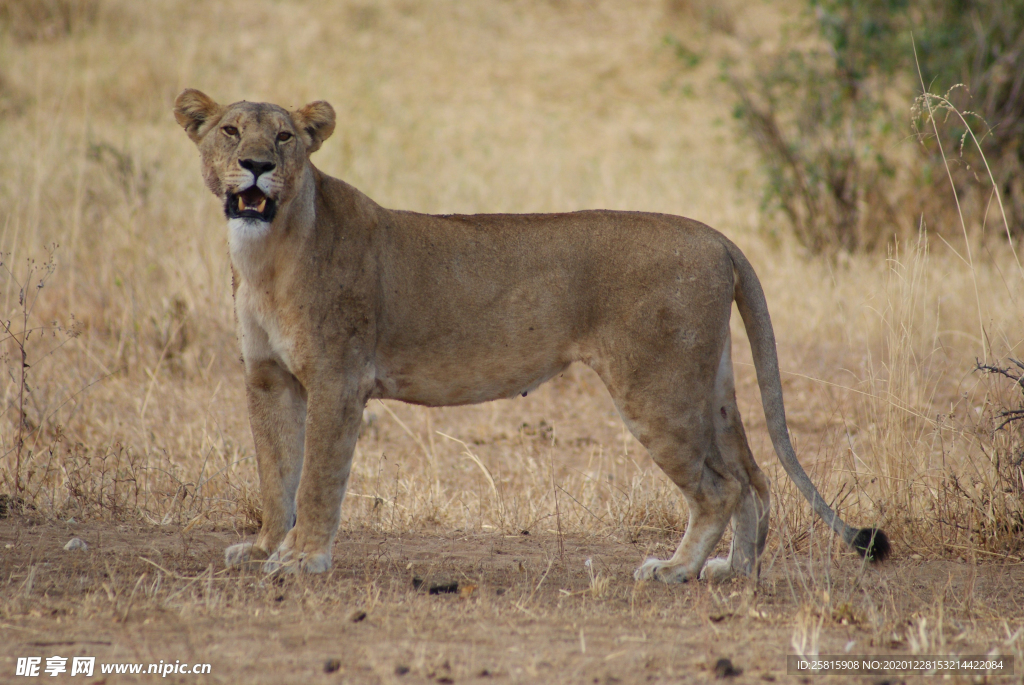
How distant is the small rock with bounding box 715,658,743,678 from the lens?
10.0 ft

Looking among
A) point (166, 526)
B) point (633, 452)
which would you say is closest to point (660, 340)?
point (166, 526)

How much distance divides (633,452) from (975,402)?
8.66ft

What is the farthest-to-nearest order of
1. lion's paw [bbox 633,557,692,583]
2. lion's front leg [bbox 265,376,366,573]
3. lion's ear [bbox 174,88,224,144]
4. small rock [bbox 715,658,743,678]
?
1. lion's paw [bbox 633,557,692,583]
2. lion's ear [bbox 174,88,224,144]
3. lion's front leg [bbox 265,376,366,573]
4. small rock [bbox 715,658,743,678]

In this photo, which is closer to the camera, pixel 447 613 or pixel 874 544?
pixel 447 613

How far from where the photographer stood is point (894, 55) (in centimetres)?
1135

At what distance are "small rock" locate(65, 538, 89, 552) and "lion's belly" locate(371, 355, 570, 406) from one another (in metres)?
1.51

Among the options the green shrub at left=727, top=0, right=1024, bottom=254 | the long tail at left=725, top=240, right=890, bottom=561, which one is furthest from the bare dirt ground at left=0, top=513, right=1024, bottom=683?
the green shrub at left=727, top=0, right=1024, bottom=254

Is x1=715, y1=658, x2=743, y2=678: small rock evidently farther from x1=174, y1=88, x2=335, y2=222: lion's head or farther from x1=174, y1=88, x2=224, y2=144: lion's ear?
x1=174, y1=88, x2=224, y2=144: lion's ear

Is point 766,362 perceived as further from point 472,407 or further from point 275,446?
point 472,407

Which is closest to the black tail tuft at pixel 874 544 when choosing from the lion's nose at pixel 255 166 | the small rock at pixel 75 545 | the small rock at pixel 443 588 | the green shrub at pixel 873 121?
the small rock at pixel 443 588

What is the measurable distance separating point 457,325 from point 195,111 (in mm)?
1415

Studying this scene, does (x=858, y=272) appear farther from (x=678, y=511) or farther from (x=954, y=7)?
(x=678, y=511)

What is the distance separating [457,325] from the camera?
14.6 feet

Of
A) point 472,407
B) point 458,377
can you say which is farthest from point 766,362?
point 472,407
